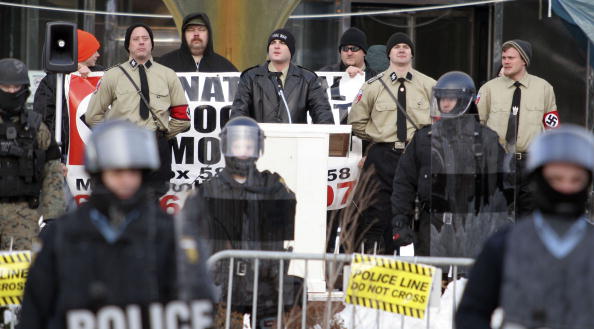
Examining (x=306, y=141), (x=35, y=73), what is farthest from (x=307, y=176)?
(x=35, y=73)

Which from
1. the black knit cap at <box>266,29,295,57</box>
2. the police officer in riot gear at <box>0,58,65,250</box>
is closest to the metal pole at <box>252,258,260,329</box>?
the police officer in riot gear at <box>0,58,65,250</box>

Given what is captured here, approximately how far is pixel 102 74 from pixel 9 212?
8.86ft

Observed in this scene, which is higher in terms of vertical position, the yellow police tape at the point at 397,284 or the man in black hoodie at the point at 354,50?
the man in black hoodie at the point at 354,50

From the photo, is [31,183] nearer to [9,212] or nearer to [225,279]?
[9,212]

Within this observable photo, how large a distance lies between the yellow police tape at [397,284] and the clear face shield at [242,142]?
4.07 ft

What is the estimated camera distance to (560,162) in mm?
4629

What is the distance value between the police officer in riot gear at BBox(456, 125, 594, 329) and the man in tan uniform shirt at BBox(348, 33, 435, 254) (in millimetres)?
5911

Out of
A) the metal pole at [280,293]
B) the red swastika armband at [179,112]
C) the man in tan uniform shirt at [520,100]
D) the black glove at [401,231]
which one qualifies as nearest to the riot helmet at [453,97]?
the black glove at [401,231]

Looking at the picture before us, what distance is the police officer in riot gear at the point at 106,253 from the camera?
184 inches

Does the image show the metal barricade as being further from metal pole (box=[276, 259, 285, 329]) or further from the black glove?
the black glove

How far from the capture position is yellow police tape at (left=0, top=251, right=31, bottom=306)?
284 inches

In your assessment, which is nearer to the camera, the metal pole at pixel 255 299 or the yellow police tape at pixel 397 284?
the yellow police tape at pixel 397 284

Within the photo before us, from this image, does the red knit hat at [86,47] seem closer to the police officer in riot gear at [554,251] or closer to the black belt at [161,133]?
the black belt at [161,133]

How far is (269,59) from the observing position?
10.6 m
